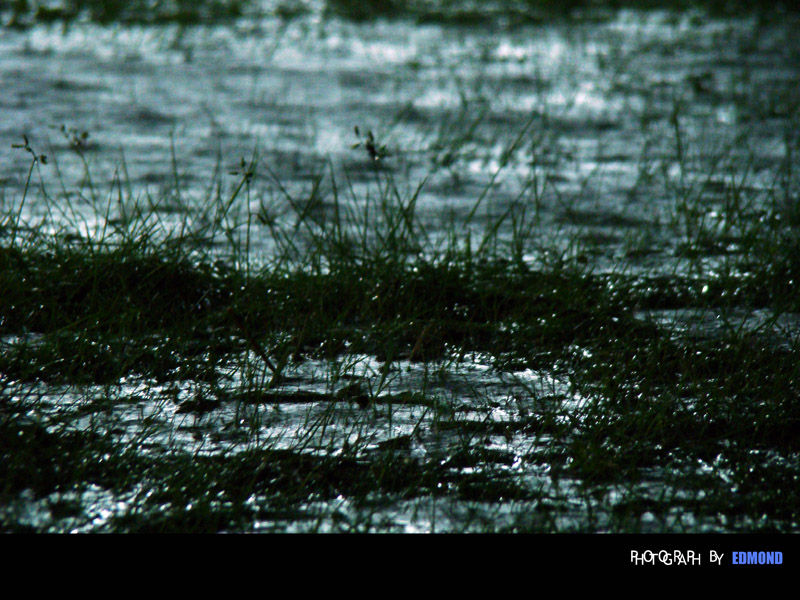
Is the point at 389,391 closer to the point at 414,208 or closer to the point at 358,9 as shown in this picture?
the point at 414,208

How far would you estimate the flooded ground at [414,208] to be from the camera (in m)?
2.22

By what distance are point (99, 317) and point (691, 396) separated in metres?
1.74

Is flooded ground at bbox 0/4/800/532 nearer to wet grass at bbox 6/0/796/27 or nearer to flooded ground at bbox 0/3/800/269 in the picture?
flooded ground at bbox 0/3/800/269

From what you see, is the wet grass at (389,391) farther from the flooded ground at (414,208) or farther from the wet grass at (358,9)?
the wet grass at (358,9)

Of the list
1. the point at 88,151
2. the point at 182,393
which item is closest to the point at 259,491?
the point at 182,393

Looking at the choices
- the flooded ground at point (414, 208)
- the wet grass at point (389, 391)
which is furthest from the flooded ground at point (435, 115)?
the wet grass at point (389, 391)

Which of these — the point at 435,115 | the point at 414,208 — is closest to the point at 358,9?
the point at 435,115

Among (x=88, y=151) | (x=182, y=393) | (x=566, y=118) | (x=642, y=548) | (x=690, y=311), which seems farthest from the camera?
(x=566, y=118)

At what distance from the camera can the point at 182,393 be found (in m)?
2.67

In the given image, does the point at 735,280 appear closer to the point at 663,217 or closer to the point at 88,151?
the point at 663,217

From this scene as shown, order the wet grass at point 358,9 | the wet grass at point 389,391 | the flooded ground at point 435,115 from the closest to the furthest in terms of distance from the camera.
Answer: the wet grass at point 389,391 < the flooded ground at point 435,115 < the wet grass at point 358,9

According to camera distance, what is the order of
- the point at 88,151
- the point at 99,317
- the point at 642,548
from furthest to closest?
the point at 88,151 → the point at 99,317 → the point at 642,548

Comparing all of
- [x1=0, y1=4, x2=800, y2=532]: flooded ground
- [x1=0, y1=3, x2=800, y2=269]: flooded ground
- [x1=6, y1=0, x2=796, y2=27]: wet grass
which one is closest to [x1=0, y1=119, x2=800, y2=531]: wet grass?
[x1=0, y1=4, x2=800, y2=532]: flooded ground

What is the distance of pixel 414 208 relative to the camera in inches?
155
